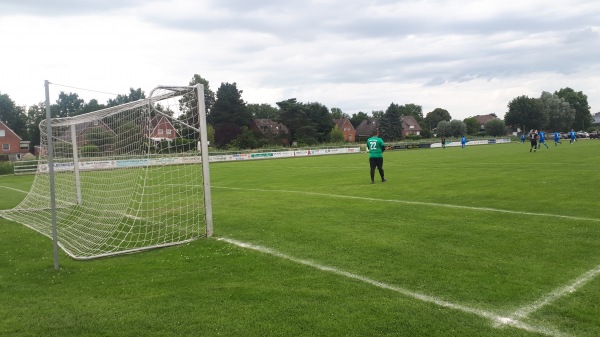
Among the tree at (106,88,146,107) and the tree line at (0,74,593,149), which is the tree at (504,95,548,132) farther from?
the tree at (106,88,146,107)

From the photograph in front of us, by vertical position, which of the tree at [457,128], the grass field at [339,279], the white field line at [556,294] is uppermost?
the tree at [457,128]

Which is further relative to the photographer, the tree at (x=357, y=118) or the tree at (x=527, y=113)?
the tree at (x=357, y=118)

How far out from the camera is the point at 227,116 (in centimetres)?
6912

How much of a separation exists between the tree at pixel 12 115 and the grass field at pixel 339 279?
10052cm

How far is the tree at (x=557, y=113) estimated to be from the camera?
10056 cm

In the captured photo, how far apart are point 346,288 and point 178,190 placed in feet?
42.9

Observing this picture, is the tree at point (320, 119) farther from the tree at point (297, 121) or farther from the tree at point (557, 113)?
the tree at point (557, 113)

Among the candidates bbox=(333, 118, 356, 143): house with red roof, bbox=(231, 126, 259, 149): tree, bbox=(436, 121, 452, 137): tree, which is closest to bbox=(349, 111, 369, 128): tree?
bbox=(333, 118, 356, 143): house with red roof

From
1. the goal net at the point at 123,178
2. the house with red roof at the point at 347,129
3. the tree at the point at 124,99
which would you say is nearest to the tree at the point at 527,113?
the house with red roof at the point at 347,129

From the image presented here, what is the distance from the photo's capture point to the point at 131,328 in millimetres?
4141

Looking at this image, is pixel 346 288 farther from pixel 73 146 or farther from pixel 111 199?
pixel 73 146

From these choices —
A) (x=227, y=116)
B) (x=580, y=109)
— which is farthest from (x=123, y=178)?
(x=580, y=109)

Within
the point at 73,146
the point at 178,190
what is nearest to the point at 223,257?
the point at 73,146

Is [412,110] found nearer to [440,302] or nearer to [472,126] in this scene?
[472,126]
